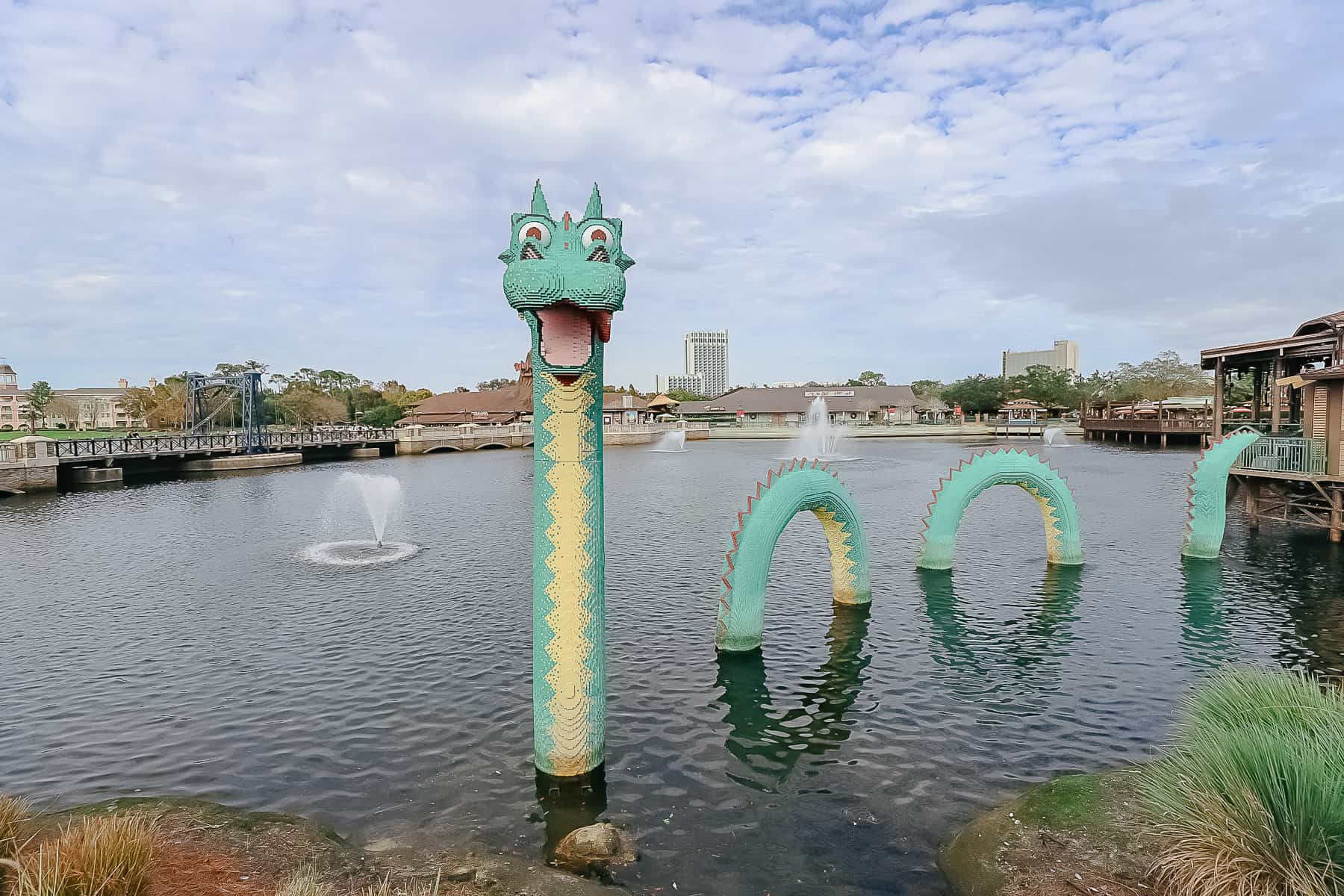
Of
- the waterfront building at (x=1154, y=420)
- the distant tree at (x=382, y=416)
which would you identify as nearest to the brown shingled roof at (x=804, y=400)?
the waterfront building at (x=1154, y=420)

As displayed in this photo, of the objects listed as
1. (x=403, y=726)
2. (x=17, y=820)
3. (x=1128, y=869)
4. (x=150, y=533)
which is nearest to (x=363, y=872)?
(x=17, y=820)

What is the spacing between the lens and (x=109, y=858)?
15.9 ft

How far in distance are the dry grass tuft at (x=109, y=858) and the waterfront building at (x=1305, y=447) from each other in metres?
24.1

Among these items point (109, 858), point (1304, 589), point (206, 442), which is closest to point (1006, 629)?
point (1304, 589)

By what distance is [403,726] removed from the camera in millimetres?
9172

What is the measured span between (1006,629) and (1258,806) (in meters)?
8.27

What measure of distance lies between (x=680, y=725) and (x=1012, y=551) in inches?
518

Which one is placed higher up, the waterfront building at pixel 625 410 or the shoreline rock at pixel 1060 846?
the waterfront building at pixel 625 410

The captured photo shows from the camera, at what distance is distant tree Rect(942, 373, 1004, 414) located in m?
97.5

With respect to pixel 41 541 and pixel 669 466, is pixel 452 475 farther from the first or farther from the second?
pixel 41 541

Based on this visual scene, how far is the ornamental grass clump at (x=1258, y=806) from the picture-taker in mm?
4523

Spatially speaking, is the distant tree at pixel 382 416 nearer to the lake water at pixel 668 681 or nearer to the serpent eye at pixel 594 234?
the lake water at pixel 668 681

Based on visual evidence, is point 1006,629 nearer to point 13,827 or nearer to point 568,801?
point 568,801

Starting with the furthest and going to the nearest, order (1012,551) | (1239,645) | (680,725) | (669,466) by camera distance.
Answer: (669,466)
(1012,551)
(1239,645)
(680,725)
